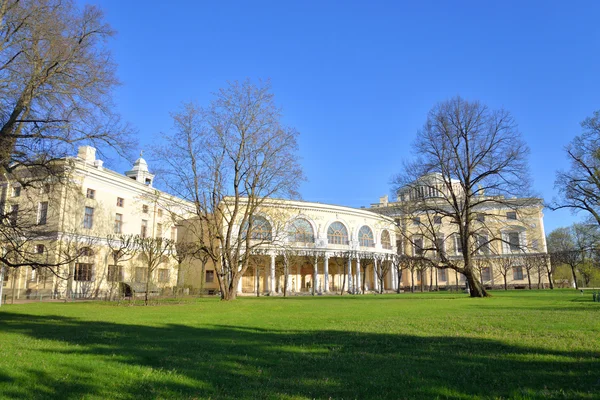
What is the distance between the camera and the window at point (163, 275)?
162 feet

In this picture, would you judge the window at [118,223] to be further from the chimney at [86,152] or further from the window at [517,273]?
the window at [517,273]

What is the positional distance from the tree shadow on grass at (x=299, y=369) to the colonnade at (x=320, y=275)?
4468 cm

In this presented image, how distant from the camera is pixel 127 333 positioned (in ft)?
33.8

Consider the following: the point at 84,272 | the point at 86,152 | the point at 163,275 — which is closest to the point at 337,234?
the point at 163,275

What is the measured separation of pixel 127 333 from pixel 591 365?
9173 millimetres

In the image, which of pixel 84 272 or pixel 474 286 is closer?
pixel 474 286

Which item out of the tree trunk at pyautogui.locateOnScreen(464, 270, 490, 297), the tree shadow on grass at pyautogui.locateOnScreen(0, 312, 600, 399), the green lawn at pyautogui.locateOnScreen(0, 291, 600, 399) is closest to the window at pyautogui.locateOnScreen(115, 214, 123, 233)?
the tree trunk at pyautogui.locateOnScreen(464, 270, 490, 297)

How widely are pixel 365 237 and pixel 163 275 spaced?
94.1 feet

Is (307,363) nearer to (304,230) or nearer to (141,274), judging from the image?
(141,274)

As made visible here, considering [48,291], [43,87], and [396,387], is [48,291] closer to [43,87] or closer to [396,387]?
[43,87]

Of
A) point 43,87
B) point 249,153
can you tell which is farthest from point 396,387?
point 249,153

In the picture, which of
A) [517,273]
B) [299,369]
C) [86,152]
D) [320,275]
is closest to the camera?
[299,369]

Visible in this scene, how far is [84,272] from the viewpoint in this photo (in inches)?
1574

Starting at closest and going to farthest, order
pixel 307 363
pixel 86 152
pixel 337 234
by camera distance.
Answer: pixel 307 363 < pixel 86 152 < pixel 337 234
